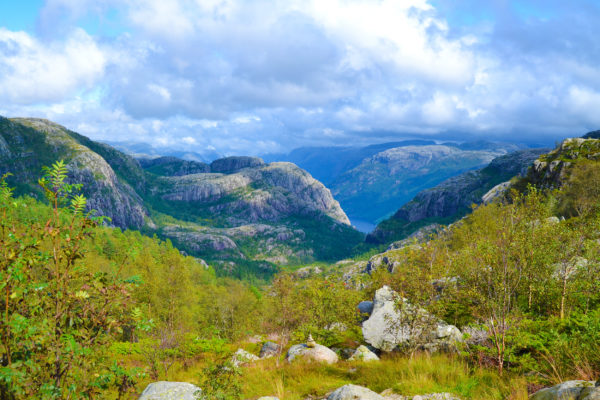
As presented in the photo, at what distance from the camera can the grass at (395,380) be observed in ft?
42.8

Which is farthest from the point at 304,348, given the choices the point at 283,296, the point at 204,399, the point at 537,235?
the point at 537,235

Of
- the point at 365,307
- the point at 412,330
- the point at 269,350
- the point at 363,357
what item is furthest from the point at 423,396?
Answer: the point at 365,307

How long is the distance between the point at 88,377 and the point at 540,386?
17692mm

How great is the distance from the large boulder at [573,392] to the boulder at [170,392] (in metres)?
13.8

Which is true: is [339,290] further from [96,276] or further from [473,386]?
[96,276]

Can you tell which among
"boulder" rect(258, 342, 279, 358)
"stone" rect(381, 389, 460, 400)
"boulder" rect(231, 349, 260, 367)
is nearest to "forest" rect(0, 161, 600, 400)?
"stone" rect(381, 389, 460, 400)

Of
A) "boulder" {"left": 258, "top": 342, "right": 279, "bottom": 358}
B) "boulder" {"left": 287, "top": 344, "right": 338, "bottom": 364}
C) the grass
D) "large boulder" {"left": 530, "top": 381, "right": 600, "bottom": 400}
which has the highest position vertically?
"large boulder" {"left": 530, "top": 381, "right": 600, "bottom": 400}

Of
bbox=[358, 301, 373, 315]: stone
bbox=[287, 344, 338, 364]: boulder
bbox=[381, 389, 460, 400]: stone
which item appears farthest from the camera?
bbox=[358, 301, 373, 315]: stone

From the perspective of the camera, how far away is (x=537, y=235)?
21312mm

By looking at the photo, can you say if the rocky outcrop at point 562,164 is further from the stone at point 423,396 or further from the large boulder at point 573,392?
the stone at point 423,396

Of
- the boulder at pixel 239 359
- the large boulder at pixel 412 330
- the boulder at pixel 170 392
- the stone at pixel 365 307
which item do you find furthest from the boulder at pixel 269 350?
the boulder at pixel 170 392

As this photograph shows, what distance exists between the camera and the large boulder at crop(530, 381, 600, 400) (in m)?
8.49

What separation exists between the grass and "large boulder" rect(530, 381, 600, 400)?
0.79 meters

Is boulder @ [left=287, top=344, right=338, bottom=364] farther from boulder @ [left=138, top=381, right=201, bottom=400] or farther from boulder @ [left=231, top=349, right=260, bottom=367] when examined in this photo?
boulder @ [left=138, top=381, right=201, bottom=400]
